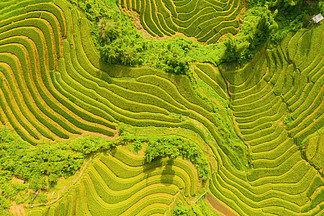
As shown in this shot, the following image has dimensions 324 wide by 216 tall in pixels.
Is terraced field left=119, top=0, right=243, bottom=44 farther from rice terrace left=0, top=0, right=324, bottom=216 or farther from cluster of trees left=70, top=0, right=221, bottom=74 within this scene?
cluster of trees left=70, top=0, right=221, bottom=74

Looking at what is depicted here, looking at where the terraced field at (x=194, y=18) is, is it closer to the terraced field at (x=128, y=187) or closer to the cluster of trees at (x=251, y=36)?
the cluster of trees at (x=251, y=36)

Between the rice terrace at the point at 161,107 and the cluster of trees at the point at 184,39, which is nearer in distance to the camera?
the rice terrace at the point at 161,107

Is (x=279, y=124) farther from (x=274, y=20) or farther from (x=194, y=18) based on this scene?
(x=194, y=18)

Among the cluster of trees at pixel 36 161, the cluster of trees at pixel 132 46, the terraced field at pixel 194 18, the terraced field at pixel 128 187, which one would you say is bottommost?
the terraced field at pixel 128 187

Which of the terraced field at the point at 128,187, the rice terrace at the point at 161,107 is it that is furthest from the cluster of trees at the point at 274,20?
the terraced field at the point at 128,187

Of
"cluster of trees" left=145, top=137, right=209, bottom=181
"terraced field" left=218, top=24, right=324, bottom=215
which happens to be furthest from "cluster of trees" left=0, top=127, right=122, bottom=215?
"terraced field" left=218, top=24, right=324, bottom=215

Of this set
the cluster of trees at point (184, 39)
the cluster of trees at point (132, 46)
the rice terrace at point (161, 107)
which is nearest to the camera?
the rice terrace at point (161, 107)

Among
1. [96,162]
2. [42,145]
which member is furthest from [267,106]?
[42,145]
